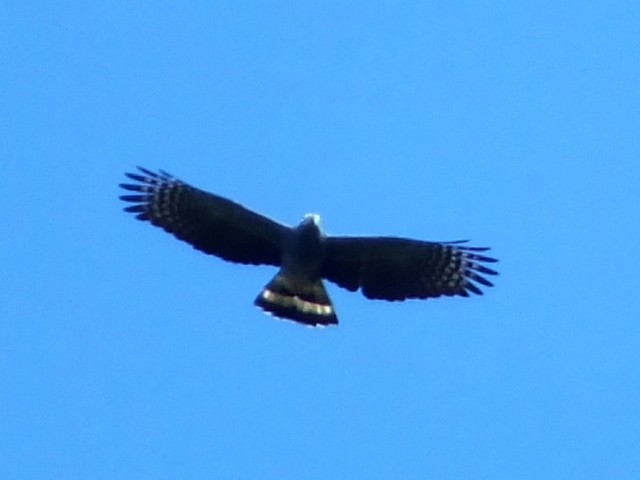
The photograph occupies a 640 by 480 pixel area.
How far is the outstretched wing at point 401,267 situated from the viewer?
27.8ft

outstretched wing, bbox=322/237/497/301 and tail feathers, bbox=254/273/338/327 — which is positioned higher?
outstretched wing, bbox=322/237/497/301

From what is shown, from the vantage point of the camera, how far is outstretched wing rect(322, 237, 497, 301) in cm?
847

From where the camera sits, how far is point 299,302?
8500 mm

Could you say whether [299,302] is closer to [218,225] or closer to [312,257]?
[312,257]

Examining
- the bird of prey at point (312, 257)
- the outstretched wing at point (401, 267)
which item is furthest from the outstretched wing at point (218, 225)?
the outstretched wing at point (401, 267)

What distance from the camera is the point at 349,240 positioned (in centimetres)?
841

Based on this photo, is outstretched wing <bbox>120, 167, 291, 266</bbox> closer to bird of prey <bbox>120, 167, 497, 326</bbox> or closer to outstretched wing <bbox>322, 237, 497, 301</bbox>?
bird of prey <bbox>120, 167, 497, 326</bbox>

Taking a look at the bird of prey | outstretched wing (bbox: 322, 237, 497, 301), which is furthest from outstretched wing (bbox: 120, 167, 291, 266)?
outstretched wing (bbox: 322, 237, 497, 301)

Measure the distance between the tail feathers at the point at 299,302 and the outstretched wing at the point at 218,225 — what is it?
0.79 feet

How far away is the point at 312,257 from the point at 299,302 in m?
0.39

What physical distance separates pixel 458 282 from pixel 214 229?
2002 mm

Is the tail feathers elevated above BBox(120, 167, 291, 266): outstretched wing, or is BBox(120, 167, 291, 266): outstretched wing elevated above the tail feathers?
BBox(120, 167, 291, 266): outstretched wing

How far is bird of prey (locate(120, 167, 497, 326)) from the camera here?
27.7 feet

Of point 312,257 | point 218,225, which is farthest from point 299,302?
point 218,225
